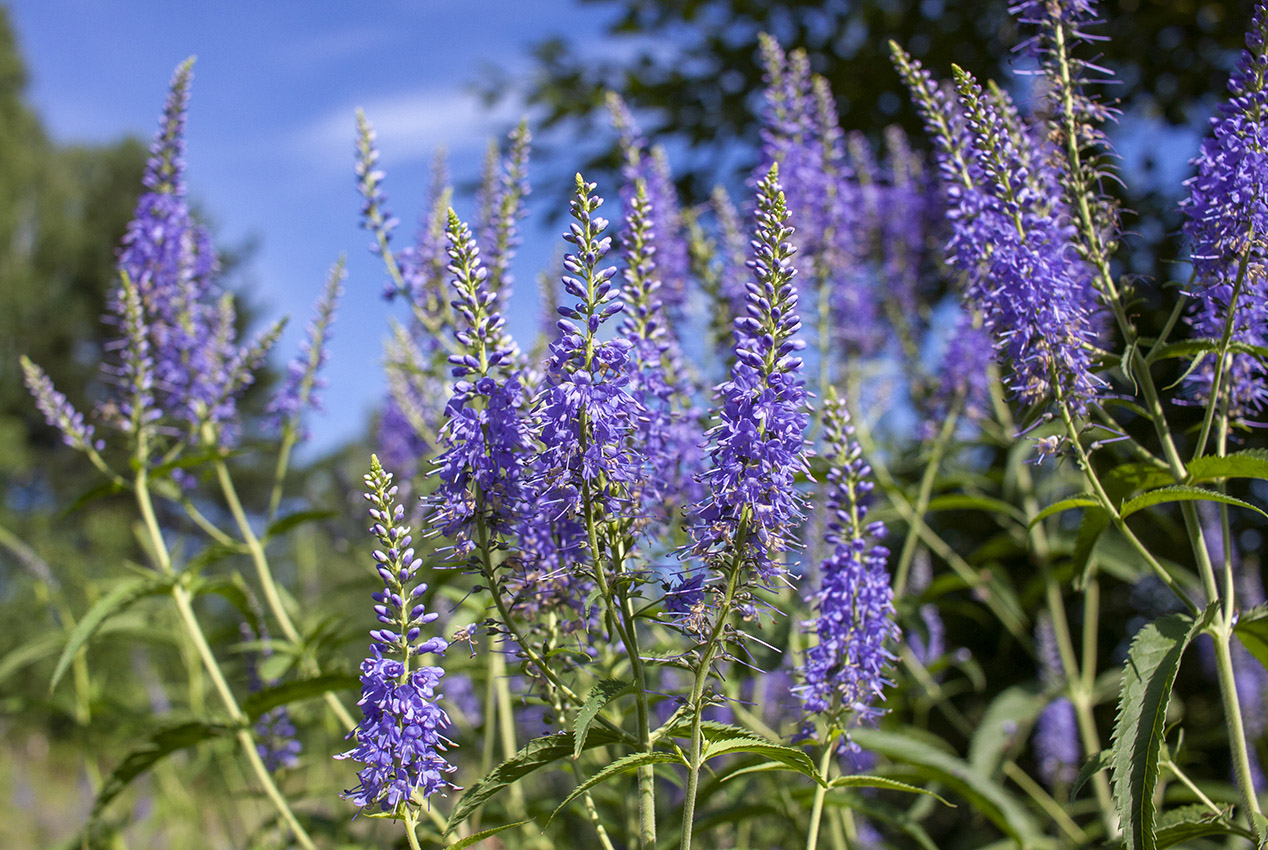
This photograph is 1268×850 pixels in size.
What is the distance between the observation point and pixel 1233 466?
2.43 meters

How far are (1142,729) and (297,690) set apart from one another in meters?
2.80

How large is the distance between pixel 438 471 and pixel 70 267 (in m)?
51.8

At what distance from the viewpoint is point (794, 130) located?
4.52 meters

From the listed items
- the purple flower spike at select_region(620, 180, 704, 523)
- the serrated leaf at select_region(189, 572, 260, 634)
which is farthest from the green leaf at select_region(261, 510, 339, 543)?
the purple flower spike at select_region(620, 180, 704, 523)

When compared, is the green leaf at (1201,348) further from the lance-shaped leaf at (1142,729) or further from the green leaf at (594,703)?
the green leaf at (594,703)

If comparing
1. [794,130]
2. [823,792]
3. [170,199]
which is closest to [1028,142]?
[794,130]

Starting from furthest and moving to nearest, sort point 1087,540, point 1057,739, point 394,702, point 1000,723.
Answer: point 1057,739 < point 1000,723 < point 1087,540 < point 394,702

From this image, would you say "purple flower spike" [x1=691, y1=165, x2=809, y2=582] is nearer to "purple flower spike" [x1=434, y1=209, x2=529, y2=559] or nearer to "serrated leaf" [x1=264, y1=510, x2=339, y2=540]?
"purple flower spike" [x1=434, y1=209, x2=529, y2=559]

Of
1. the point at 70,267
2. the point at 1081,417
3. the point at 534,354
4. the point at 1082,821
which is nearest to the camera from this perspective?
the point at 1081,417

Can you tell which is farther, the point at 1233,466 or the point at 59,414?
the point at 59,414

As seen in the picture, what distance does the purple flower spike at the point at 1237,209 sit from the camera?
2.47m

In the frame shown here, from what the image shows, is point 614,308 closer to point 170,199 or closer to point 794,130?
point 794,130

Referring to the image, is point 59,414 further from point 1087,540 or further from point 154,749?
point 1087,540

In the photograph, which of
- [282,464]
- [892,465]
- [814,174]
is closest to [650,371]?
[814,174]
